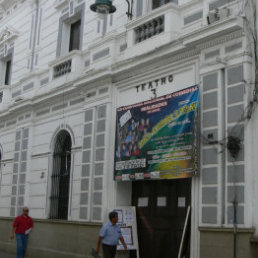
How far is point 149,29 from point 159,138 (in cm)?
280

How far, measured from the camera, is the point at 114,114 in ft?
41.4

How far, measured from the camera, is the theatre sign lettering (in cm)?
1125

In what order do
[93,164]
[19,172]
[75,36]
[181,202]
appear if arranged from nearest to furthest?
[181,202]
[93,164]
[75,36]
[19,172]

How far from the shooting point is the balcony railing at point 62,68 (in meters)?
14.8

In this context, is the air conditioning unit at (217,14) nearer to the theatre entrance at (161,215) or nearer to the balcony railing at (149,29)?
the balcony railing at (149,29)

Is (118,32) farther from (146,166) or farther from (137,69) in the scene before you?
(146,166)

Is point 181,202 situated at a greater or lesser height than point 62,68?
lesser

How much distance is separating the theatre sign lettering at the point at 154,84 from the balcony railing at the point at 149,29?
1.12 metres

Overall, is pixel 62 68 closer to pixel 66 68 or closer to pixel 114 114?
pixel 66 68

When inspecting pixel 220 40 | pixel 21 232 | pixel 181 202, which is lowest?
pixel 21 232

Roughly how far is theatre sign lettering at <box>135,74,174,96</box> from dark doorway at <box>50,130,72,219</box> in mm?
3373

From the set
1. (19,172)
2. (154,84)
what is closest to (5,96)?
(19,172)

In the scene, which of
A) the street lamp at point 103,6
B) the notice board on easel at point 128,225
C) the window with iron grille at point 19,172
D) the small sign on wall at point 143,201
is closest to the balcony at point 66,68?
the window with iron grille at point 19,172

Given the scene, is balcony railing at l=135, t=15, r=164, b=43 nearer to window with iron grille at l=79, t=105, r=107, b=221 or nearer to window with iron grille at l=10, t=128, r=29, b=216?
window with iron grille at l=79, t=105, r=107, b=221
